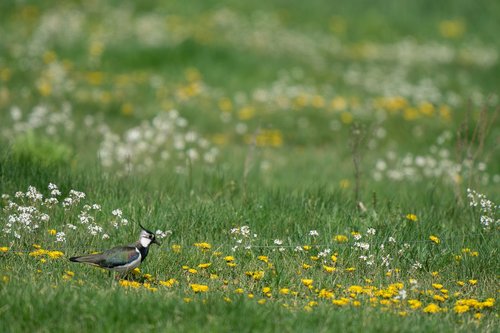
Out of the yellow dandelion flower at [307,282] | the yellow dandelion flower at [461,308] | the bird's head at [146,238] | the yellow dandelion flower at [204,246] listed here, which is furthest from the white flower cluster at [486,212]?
the bird's head at [146,238]

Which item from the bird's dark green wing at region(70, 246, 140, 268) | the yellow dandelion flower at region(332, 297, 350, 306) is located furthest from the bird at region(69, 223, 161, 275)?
the yellow dandelion flower at region(332, 297, 350, 306)

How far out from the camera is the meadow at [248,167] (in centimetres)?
540

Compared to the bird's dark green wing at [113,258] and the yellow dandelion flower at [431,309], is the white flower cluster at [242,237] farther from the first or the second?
the yellow dandelion flower at [431,309]

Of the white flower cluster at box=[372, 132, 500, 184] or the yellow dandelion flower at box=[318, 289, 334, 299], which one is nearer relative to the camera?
the yellow dandelion flower at box=[318, 289, 334, 299]

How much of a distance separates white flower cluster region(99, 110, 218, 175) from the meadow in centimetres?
5

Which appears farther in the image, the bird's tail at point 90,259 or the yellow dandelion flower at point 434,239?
the yellow dandelion flower at point 434,239

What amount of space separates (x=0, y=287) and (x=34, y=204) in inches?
79.8

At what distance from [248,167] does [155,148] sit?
7.14 ft

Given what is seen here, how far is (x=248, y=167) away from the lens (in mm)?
9203

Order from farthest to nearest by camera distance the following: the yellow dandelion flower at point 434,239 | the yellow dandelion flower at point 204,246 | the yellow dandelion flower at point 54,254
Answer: the yellow dandelion flower at point 434,239 → the yellow dandelion flower at point 204,246 → the yellow dandelion flower at point 54,254

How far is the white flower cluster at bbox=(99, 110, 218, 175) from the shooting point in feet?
33.9

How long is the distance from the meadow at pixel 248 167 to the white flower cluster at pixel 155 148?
0.05 m

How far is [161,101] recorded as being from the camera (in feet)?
44.4

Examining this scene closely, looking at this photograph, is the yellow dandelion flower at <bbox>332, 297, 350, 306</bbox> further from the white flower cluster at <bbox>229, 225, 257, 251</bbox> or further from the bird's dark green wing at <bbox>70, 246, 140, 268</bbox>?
the bird's dark green wing at <bbox>70, 246, 140, 268</bbox>
